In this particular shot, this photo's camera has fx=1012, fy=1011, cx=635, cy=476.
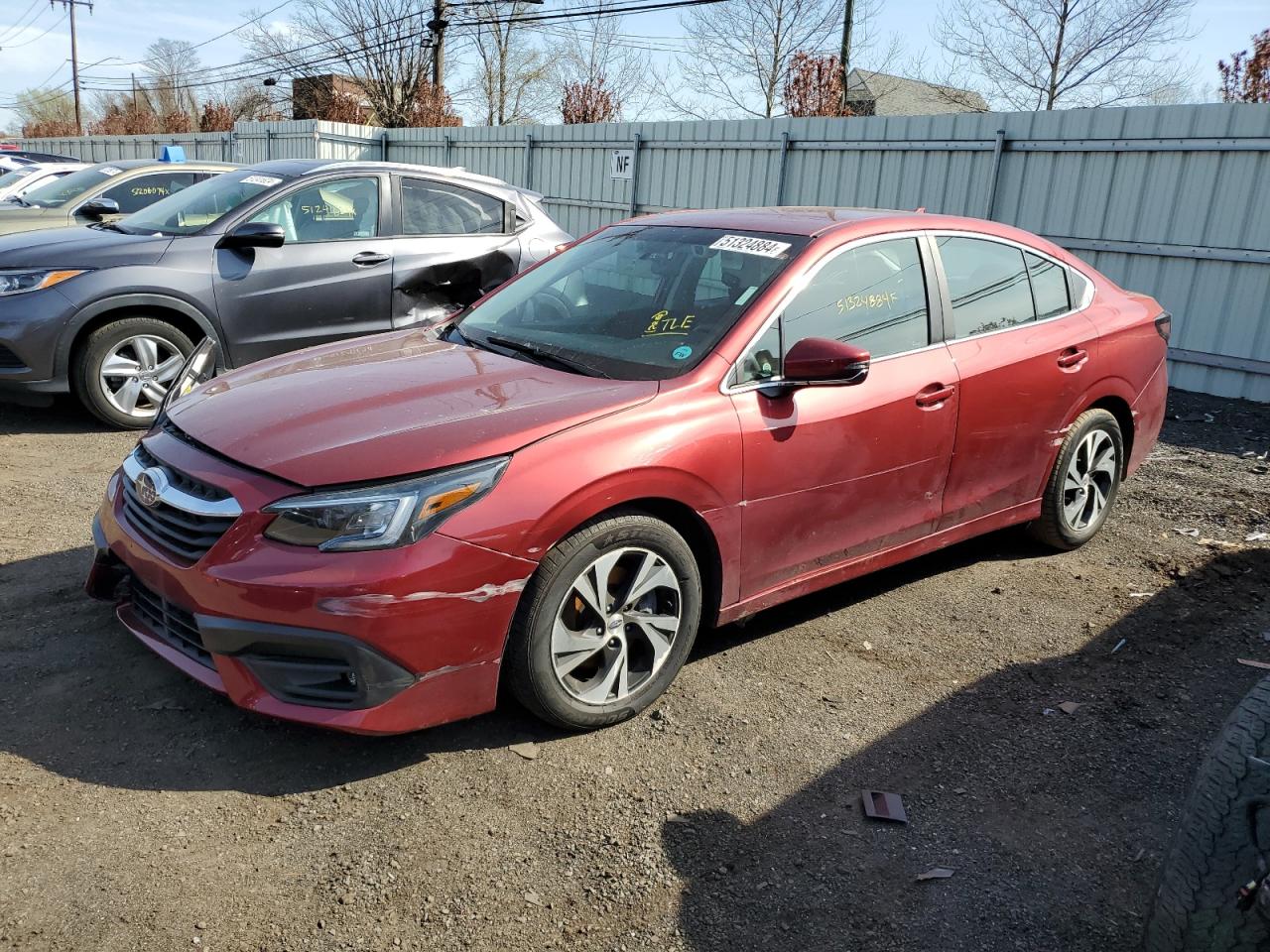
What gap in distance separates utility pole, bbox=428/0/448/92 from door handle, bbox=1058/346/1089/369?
28.2 metres

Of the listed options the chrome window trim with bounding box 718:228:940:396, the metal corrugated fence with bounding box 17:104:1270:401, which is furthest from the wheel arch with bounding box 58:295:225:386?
the metal corrugated fence with bounding box 17:104:1270:401

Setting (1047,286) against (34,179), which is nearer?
(1047,286)

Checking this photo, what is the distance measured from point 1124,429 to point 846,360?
8.24 ft

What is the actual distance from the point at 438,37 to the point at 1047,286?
28235 mm

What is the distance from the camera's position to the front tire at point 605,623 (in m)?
3.04

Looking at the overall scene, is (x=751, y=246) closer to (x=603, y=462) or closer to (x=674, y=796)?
(x=603, y=462)

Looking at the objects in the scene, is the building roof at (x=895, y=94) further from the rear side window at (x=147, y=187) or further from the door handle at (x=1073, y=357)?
the door handle at (x=1073, y=357)

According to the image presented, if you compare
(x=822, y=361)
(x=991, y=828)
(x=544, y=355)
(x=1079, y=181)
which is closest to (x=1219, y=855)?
(x=991, y=828)

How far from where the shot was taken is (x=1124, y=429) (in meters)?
5.20

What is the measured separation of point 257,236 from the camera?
6555 millimetres

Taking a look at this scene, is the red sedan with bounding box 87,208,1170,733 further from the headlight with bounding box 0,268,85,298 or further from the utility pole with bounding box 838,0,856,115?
the utility pole with bounding box 838,0,856,115

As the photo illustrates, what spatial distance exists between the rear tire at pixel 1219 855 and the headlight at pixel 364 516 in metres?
1.94

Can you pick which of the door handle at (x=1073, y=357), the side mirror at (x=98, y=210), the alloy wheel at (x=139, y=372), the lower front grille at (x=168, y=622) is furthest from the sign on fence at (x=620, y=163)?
the lower front grille at (x=168, y=622)

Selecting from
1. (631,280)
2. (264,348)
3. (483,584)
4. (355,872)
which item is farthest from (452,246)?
(355,872)
